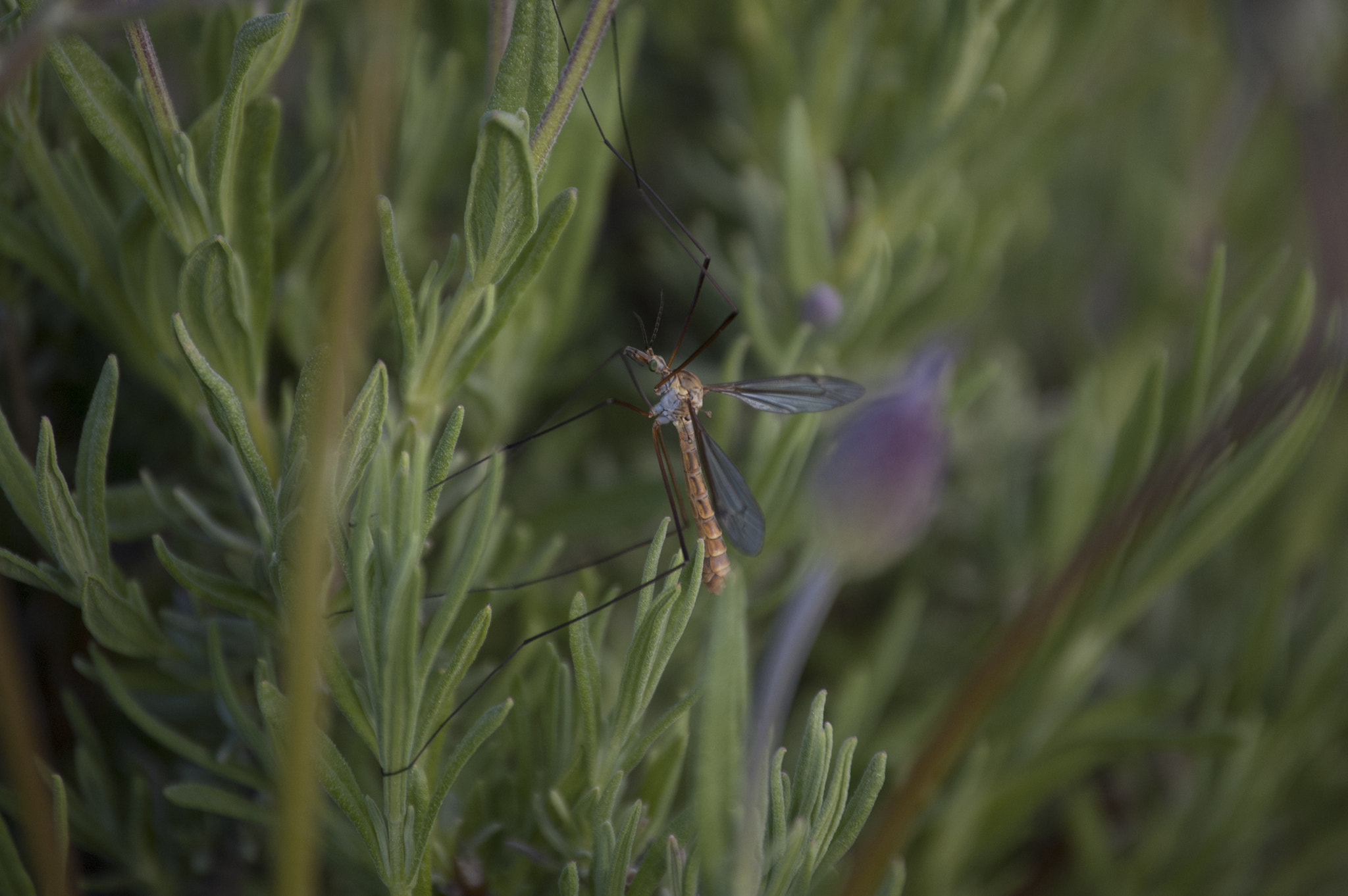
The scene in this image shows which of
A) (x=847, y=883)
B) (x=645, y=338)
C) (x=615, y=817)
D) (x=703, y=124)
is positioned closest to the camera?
(x=847, y=883)

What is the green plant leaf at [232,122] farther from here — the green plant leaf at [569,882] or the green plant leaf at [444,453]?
the green plant leaf at [569,882]

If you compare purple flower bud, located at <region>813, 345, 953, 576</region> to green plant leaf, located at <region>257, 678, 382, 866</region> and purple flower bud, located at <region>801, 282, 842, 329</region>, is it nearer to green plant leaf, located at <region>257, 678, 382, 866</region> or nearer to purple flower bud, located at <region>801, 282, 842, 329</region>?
purple flower bud, located at <region>801, 282, 842, 329</region>

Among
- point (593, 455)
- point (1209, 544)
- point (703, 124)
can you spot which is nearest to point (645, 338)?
point (593, 455)

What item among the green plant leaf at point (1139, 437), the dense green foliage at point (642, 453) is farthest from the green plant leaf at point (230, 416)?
the green plant leaf at point (1139, 437)

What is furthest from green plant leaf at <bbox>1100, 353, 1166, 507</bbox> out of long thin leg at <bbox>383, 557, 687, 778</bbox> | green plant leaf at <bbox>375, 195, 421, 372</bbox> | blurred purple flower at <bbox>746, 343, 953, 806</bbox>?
green plant leaf at <bbox>375, 195, 421, 372</bbox>

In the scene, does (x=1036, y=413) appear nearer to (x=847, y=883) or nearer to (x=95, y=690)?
(x=847, y=883)
